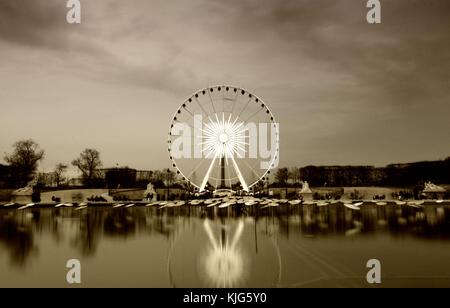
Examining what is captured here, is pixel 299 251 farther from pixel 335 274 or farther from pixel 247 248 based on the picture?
pixel 335 274

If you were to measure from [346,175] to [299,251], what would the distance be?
71.7 meters

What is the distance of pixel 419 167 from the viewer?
68.1 metres

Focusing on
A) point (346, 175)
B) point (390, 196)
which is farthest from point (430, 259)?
point (346, 175)

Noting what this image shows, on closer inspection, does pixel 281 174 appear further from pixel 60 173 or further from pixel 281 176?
pixel 60 173

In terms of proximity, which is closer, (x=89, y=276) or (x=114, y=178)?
(x=89, y=276)

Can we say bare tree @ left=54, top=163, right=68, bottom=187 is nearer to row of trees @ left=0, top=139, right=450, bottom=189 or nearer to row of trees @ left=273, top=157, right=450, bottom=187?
row of trees @ left=0, top=139, right=450, bottom=189

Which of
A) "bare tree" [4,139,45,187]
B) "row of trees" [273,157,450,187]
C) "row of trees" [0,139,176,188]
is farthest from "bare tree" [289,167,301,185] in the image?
"bare tree" [4,139,45,187]

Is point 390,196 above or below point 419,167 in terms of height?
below

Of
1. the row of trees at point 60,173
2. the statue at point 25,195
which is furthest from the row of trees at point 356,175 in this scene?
the statue at point 25,195

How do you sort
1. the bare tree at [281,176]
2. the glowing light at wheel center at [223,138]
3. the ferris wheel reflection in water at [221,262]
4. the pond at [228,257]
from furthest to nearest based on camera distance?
1. the bare tree at [281,176]
2. the glowing light at wheel center at [223,138]
3. the pond at [228,257]
4. the ferris wheel reflection in water at [221,262]

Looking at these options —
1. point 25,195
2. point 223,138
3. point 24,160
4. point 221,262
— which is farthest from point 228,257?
point 24,160

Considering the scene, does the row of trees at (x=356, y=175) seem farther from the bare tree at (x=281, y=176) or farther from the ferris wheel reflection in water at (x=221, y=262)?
the ferris wheel reflection in water at (x=221, y=262)

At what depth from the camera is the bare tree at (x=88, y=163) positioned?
66.8m
